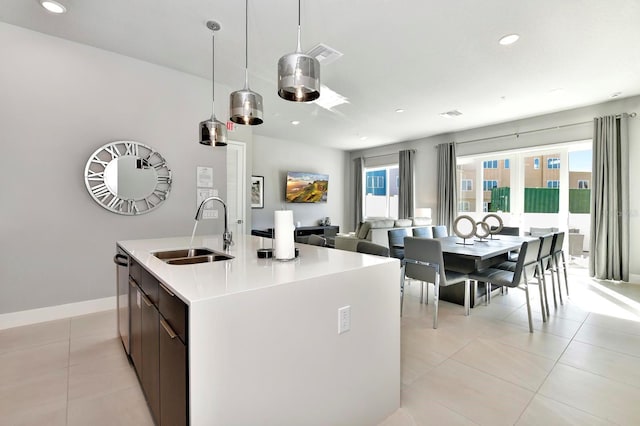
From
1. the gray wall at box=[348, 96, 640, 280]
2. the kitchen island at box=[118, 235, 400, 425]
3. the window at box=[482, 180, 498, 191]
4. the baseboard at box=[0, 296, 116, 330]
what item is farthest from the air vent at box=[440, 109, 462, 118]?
the baseboard at box=[0, 296, 116, 330]

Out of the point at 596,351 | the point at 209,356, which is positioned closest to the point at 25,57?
the point at 209,356

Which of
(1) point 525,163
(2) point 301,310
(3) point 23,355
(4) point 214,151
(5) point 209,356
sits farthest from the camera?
(1) point 525,163

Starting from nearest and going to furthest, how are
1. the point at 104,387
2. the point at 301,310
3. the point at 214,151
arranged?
the point at 301,310, the point at 104,387, the point at 214,151

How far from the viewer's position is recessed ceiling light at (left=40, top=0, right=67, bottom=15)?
7.98 ft

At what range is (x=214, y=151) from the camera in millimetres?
3994

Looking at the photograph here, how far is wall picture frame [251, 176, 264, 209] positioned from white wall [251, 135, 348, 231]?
10 cm

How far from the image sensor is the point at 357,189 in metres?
8.54

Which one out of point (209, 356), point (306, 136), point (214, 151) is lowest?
point (209, 356)

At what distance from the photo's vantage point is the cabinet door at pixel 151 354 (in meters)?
1.38

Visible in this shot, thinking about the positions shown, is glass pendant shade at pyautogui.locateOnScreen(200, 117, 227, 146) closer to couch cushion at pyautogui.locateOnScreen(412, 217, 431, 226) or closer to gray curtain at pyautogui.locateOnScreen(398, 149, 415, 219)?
couch cushion at pyautogui.locateOnScreen(412, 217, 431, 226)

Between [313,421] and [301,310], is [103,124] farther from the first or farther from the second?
[313,421]

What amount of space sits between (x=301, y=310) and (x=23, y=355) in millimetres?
2530

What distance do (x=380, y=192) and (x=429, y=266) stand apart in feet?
19.4

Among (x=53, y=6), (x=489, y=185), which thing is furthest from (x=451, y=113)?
(x=53, y=6)
